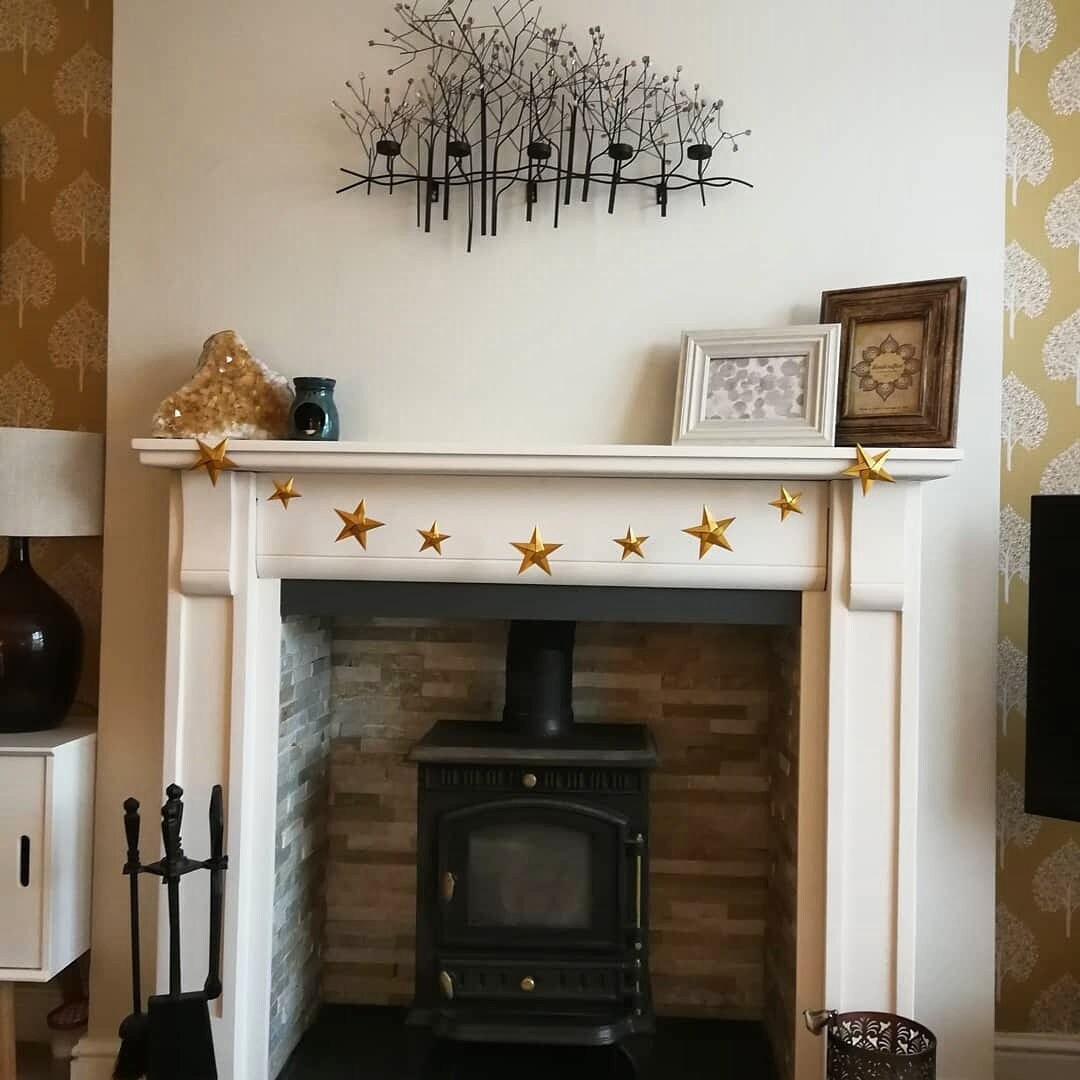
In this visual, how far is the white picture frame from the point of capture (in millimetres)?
1894

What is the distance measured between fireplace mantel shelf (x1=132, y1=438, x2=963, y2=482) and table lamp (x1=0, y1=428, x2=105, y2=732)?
11.5 inches

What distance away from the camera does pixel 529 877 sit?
204cm

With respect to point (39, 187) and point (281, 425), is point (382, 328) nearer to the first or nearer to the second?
point (281, 425)

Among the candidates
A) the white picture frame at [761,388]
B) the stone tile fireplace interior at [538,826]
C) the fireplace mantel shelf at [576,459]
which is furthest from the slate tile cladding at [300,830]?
the white picture frame at [761,388]

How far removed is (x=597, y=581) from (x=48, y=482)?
1145 mm

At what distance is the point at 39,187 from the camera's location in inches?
91.5

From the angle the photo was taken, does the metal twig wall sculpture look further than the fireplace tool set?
Yes

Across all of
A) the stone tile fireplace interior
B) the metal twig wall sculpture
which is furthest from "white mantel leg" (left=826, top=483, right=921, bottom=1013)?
the metal twig wall sculpture

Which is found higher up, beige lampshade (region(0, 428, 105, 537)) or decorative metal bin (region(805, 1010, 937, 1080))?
beige lampshade (region(0, 428, 105, 537))

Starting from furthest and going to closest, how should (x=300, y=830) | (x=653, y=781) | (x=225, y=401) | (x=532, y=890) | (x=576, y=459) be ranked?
(x=653, y=781) → (x=300, y=830) → (x=532, y=890) → (x=225, y=401) → (x=576, y=459)

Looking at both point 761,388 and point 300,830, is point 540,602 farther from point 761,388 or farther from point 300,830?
point 300,830

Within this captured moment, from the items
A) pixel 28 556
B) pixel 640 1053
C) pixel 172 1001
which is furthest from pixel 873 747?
pixel 28 556

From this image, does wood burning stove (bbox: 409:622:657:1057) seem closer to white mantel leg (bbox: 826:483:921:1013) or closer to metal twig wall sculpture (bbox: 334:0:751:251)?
white mantel leg (bbox: 826:483:921:1013)

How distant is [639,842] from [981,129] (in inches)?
63.6
